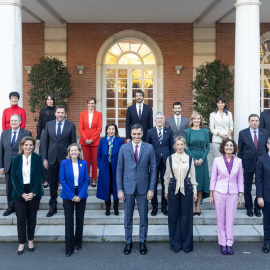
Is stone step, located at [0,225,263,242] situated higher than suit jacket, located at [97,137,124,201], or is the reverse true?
suit jacket, located at [97,137,124,201]

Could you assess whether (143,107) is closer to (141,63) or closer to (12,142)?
(12,142)

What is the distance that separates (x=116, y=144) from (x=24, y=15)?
7.77 metres

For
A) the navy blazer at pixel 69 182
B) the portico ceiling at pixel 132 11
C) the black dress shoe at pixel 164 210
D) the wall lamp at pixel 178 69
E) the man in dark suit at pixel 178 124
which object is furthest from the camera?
the wall lamp at pixel 178 69

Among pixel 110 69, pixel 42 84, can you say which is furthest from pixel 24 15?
pixel 110 69

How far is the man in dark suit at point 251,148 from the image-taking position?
6.28 meters

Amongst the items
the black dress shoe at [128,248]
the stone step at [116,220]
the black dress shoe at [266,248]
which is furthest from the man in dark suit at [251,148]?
the black dress shoe at [128,248]

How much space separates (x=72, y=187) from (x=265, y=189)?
2.74 metres

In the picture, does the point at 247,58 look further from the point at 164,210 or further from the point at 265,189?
the point at 164,210

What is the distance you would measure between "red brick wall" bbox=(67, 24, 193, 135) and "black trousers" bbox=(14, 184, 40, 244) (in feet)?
27.1

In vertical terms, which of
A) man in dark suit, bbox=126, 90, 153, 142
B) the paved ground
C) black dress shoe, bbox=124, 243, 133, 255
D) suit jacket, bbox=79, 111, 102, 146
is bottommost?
the paved ground

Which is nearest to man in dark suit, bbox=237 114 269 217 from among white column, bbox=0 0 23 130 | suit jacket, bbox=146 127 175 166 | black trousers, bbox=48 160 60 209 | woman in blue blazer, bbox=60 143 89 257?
suit jacket, bbox=146 127 175 166

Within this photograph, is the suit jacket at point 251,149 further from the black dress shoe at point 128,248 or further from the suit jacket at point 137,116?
the black dress shoe at point 128,248

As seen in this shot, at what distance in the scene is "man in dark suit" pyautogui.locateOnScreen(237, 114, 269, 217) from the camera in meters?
6.28

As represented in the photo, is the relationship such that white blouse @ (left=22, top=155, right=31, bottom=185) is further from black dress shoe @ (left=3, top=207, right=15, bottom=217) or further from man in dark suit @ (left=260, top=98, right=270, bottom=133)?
man in dark suit @ (left=260, top=98, right=270, bottom=133)
